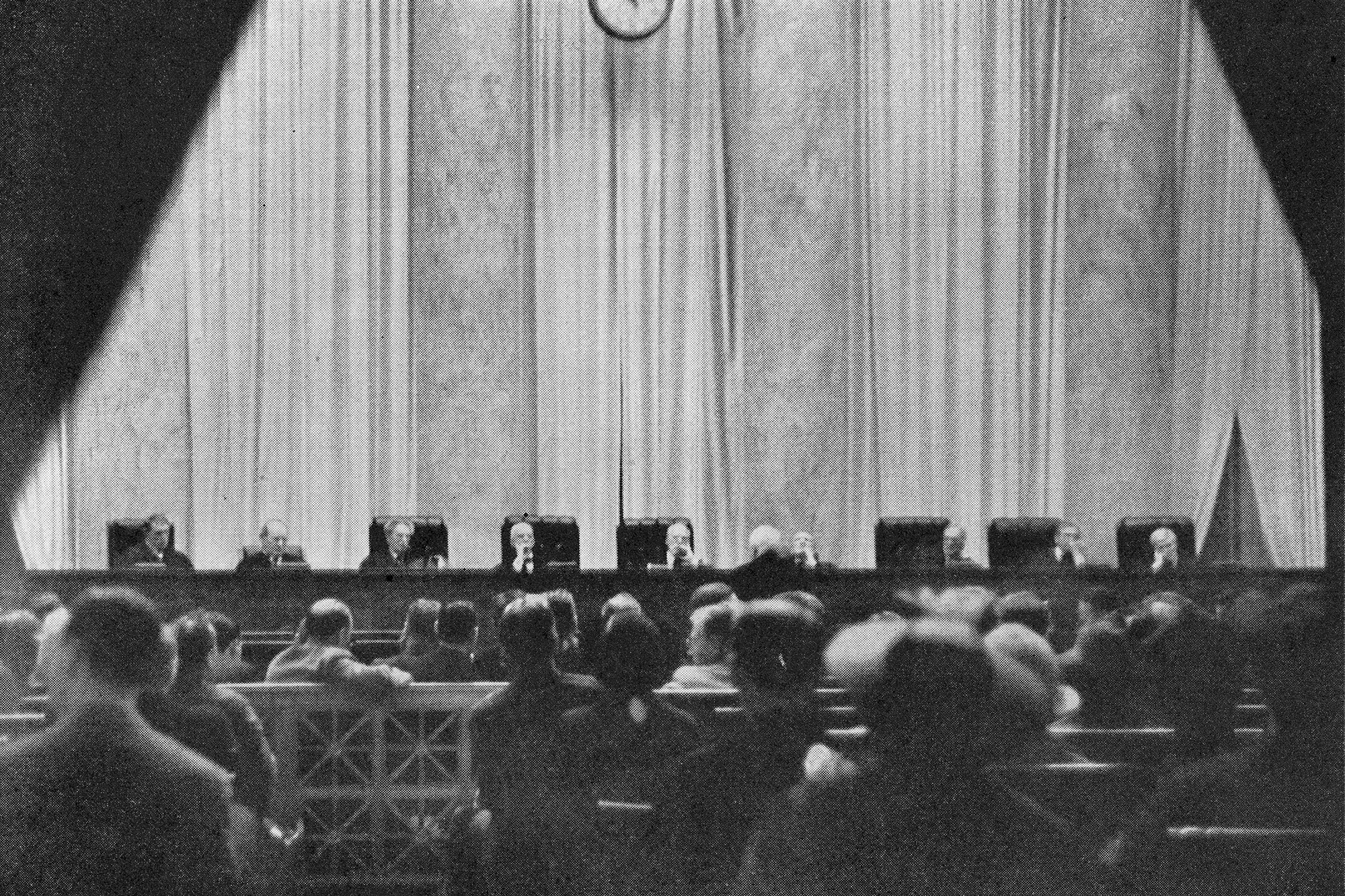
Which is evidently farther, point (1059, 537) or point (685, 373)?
point (685, 373)

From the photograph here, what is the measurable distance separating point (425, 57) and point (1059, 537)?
5.06 metres

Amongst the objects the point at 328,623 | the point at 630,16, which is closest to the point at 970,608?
the point at 328,623

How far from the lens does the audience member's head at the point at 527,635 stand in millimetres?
3795

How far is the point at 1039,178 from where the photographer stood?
36.6ft

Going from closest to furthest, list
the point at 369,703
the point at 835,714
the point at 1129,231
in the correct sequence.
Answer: the point at 835,714
the point at 369,703
the point at 1129,231

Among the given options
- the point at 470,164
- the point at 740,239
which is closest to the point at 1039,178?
the point at 740,239

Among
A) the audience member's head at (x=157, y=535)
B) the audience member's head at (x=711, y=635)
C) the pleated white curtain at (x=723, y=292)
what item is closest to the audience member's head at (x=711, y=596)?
the audience member's head at (x=711, y=635)

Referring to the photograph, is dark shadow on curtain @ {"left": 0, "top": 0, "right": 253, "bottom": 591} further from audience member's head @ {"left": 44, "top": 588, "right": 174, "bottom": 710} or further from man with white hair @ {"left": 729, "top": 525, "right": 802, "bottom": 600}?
audience member's head @ {"left": 44, "top": 588, "right": 174, "bottom": 710}

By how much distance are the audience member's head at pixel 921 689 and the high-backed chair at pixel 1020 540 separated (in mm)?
6044

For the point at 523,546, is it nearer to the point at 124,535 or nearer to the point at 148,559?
the point at 148,559

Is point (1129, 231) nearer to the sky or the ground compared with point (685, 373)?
nearer to the sky

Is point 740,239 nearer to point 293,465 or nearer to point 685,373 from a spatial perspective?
point 685,373

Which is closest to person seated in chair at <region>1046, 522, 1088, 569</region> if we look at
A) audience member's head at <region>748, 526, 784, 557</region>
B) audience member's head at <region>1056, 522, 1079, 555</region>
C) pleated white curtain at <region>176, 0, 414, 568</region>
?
audience member's head at <region>1056, 522, 1079, 555</region>

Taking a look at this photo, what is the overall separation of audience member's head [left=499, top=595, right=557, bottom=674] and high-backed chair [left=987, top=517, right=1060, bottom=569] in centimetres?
572
